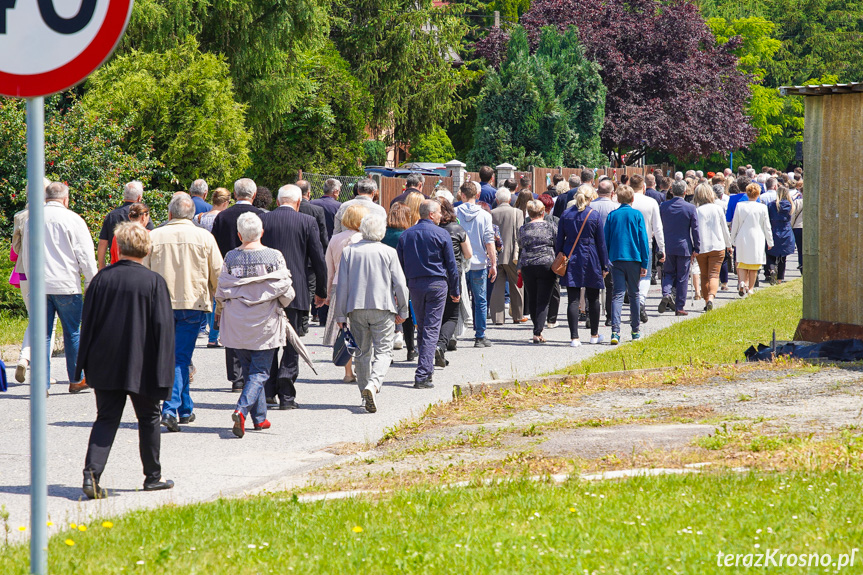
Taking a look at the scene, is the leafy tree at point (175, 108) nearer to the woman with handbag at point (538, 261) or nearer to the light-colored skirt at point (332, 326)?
the woman with handbag at point (538, 261)

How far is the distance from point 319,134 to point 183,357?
97.4 feet

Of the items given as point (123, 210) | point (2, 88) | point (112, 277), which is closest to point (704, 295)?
point (123, 210)

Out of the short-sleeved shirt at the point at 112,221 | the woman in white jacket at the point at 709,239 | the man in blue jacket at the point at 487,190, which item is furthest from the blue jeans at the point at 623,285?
the short-sleeved shirt at the point at 112,221

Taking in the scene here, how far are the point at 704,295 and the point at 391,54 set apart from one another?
91.9 ft

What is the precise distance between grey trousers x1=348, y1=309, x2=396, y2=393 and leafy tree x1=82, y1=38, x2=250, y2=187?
460 inches

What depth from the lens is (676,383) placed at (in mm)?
10617

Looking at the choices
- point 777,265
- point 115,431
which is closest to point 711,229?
point 777,265

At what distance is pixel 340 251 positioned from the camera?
11.3 m

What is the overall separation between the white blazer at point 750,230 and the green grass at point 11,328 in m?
11.5

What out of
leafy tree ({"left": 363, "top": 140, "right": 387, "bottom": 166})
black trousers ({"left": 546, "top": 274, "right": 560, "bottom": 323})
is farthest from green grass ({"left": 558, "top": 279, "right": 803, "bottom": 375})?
leafy tree ({"left": 363, "top": 140, "right": 387, "bottom": 166})

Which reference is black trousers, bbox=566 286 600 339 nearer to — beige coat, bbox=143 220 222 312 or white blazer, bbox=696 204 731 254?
white blazer, bbox=696 204 731 254

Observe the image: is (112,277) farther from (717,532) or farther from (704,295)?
(704,295)

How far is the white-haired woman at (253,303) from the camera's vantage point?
884cm

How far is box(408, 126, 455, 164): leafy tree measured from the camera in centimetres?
5141
